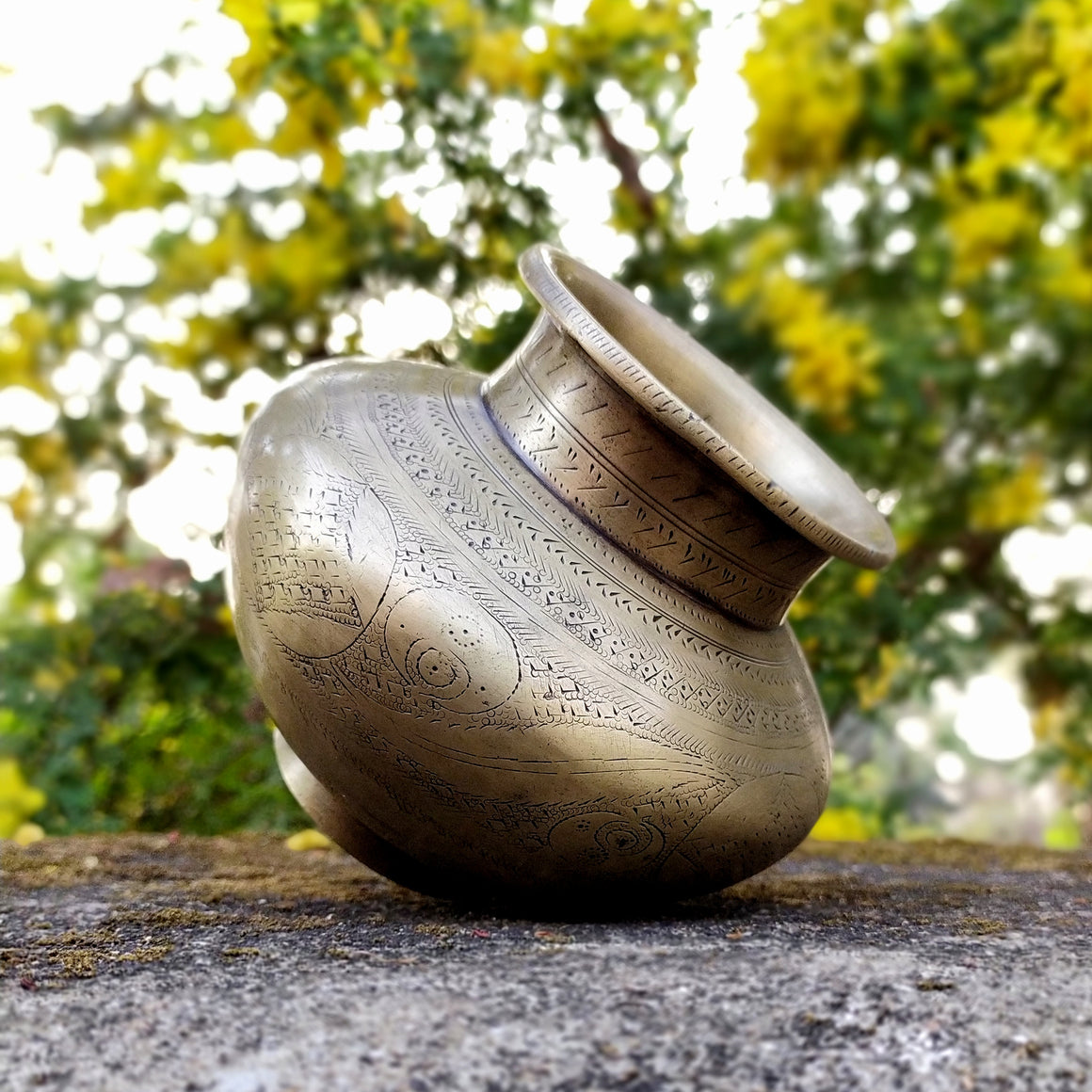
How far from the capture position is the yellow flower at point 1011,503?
3.35 metres

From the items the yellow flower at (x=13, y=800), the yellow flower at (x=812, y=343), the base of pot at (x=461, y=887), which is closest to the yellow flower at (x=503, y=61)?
the yellow flower at (x=812, y=343)

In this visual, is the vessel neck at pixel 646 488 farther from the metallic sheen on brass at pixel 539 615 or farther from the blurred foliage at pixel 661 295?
the blurred foliage at pixel 661 295

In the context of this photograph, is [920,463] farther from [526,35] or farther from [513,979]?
[513,979]

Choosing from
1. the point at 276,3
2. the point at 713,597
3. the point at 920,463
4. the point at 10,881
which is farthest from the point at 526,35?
the point at 10,881

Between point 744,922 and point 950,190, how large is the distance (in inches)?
93.9

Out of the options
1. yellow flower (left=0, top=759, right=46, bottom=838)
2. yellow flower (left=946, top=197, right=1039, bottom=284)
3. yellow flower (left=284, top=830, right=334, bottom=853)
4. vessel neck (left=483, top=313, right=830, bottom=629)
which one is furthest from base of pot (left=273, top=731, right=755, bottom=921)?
yellow flower (left=946, top=197, right=1039, bottom=284)

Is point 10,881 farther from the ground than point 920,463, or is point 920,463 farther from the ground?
point 920,463

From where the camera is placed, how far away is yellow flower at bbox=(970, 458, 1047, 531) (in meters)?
3.35

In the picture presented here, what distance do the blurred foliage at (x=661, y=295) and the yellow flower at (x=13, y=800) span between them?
0.06 ft

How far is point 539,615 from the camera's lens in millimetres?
1320

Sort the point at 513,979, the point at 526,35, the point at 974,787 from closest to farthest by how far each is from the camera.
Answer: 1. the point at 513,979
2. the point at 526,35
3. the point at 974,787

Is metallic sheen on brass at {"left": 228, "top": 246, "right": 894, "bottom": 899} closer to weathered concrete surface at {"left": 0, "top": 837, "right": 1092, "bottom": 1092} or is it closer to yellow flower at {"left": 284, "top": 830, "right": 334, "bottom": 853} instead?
weathered concrete surface at {"left": 0, "top": 837, "right": 1092, "bottom": 1092}

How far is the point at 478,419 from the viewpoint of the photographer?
60.0 inches

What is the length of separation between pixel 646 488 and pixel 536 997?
585mm
